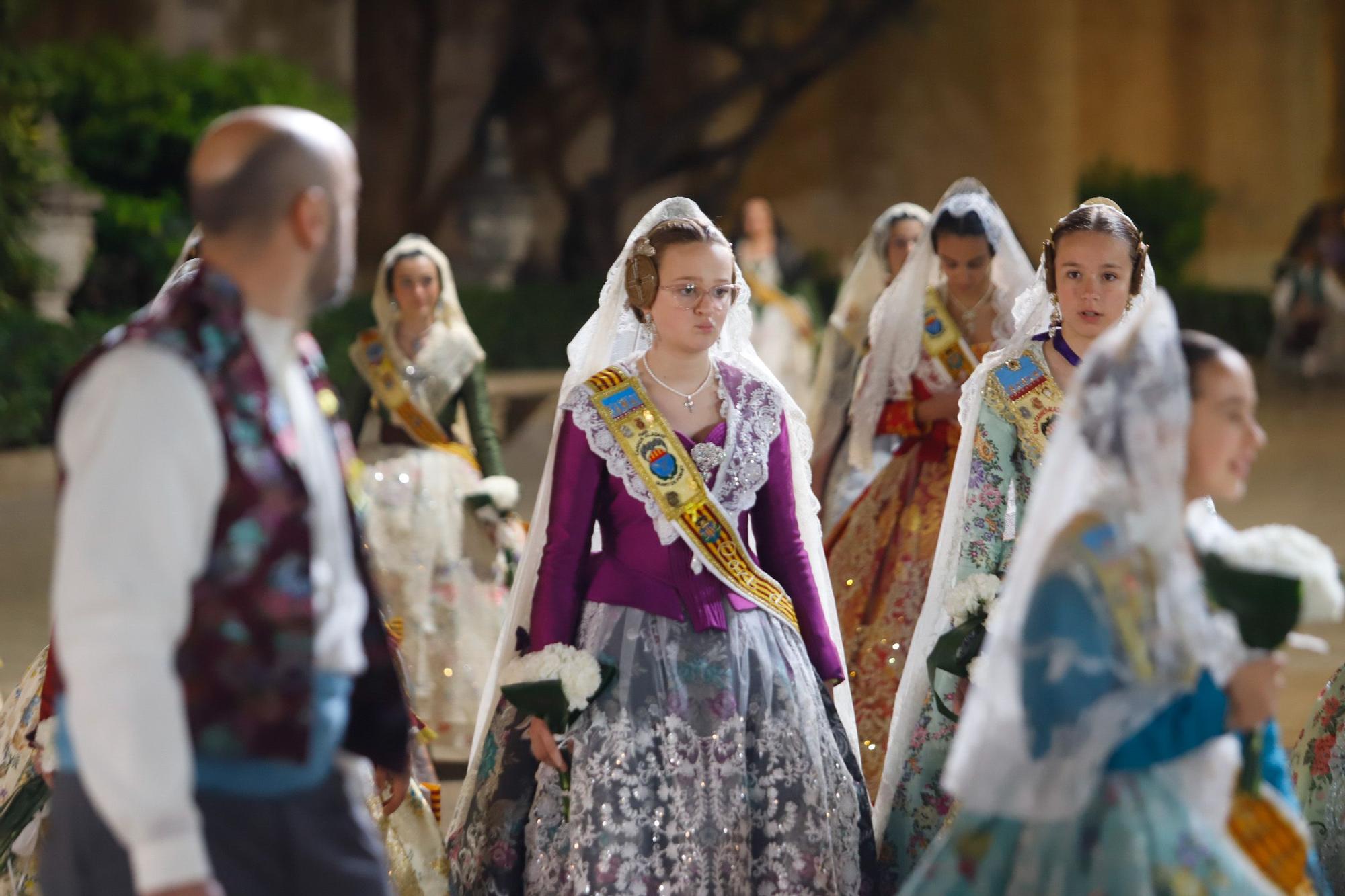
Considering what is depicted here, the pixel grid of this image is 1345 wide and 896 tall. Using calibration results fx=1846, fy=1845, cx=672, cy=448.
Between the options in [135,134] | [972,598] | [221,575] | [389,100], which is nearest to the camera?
[221,575]

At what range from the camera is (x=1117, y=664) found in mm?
2633

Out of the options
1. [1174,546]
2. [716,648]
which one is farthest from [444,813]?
[1174,546]

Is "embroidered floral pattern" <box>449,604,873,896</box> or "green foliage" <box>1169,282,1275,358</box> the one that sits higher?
"green foliage" <box>1169,282,1275,358</box>

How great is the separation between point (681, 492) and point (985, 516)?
Answer: 75cm

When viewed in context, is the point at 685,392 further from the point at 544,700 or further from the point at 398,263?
the point at 398,263

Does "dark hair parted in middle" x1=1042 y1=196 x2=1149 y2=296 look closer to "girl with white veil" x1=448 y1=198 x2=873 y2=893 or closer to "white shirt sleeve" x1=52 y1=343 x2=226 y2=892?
"girl with white veil" x1=448 y1=198 x2=873 y2=893

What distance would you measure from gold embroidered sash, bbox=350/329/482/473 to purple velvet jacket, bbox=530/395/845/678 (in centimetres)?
260

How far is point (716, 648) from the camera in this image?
12.7ft

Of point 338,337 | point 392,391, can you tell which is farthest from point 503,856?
point 338,337

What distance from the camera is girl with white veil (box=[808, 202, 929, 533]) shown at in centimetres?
626

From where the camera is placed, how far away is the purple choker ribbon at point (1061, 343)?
166 inches

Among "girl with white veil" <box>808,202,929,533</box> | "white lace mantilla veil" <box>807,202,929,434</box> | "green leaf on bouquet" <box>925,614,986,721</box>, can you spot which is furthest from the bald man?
"white lace mantilla veil" <box>807,202,929,434</box>

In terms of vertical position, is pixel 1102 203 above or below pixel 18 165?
below

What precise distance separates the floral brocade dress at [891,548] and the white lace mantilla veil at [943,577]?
2.34 ft
